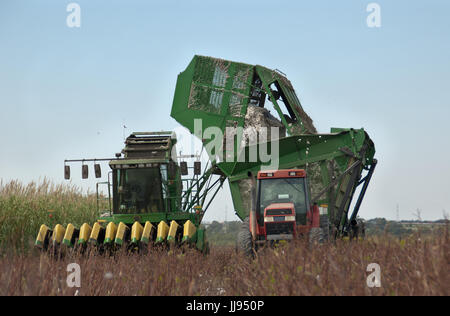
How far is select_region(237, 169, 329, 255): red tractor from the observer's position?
32.4 ft

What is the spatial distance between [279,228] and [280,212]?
0.31 m

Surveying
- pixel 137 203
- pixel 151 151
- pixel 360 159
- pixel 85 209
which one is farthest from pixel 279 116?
pixel 85 209

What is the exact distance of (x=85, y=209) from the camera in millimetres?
15844

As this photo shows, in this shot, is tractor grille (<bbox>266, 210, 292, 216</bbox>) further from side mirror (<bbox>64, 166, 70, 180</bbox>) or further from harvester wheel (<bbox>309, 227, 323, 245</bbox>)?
side mirror (<bbox>64, 166, 70, 180</bbox>)

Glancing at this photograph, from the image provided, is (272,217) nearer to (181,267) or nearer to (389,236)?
(181,267)

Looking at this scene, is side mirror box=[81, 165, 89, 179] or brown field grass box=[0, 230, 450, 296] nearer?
brown field grass box=[0, 230, 450, 296]

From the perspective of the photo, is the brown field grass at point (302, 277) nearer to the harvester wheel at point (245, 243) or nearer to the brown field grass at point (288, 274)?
the brown field grass at point (288, 274)

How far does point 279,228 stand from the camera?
9.92m

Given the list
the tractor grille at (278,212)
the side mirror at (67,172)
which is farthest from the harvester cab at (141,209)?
the tractor grille at (278,212)

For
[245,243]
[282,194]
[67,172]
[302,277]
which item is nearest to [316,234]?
[282,194]

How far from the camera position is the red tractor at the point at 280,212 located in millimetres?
9867

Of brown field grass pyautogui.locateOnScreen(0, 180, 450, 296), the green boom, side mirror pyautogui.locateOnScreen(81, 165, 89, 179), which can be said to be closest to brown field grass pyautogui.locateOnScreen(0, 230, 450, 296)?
brown field grass pyautogui.locateOnScreen(0, 180, 450, 296)

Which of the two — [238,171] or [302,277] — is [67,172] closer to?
[238,171]

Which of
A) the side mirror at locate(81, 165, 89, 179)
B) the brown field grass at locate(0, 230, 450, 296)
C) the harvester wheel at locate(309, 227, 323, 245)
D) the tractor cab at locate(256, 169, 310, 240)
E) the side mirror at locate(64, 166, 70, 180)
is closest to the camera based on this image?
the brown field grass at locate(0, 230, 450, 296)
